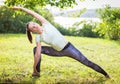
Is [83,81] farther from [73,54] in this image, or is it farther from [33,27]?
[33,27]

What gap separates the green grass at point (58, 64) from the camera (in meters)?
6.32

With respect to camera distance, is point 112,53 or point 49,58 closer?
point 49,58

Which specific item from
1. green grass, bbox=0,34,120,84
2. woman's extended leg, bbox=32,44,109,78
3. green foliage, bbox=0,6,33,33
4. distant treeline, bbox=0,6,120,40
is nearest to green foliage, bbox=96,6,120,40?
distant treeline, bbox=0,6,120,40

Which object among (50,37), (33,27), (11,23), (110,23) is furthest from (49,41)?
(11,23)

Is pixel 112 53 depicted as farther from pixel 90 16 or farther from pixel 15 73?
pixel 15 73

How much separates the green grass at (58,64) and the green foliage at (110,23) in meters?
0.34

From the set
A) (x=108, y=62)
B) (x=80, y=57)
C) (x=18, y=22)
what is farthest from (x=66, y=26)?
(x=80, y=57)

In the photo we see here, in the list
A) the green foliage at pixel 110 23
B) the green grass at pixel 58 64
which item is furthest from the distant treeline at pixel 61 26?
the green grass at pixel 58 64

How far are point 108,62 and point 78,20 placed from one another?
2.03m

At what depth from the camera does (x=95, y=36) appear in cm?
1059

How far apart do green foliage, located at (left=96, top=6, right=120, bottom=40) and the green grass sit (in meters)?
0.34

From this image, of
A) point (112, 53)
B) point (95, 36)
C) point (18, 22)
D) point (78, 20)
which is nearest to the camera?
point (112, 53)

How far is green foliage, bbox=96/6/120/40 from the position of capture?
823cm

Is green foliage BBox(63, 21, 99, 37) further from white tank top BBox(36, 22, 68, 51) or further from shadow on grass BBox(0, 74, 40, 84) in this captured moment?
shadow on grass BBox(0, 74, 40, 84)
